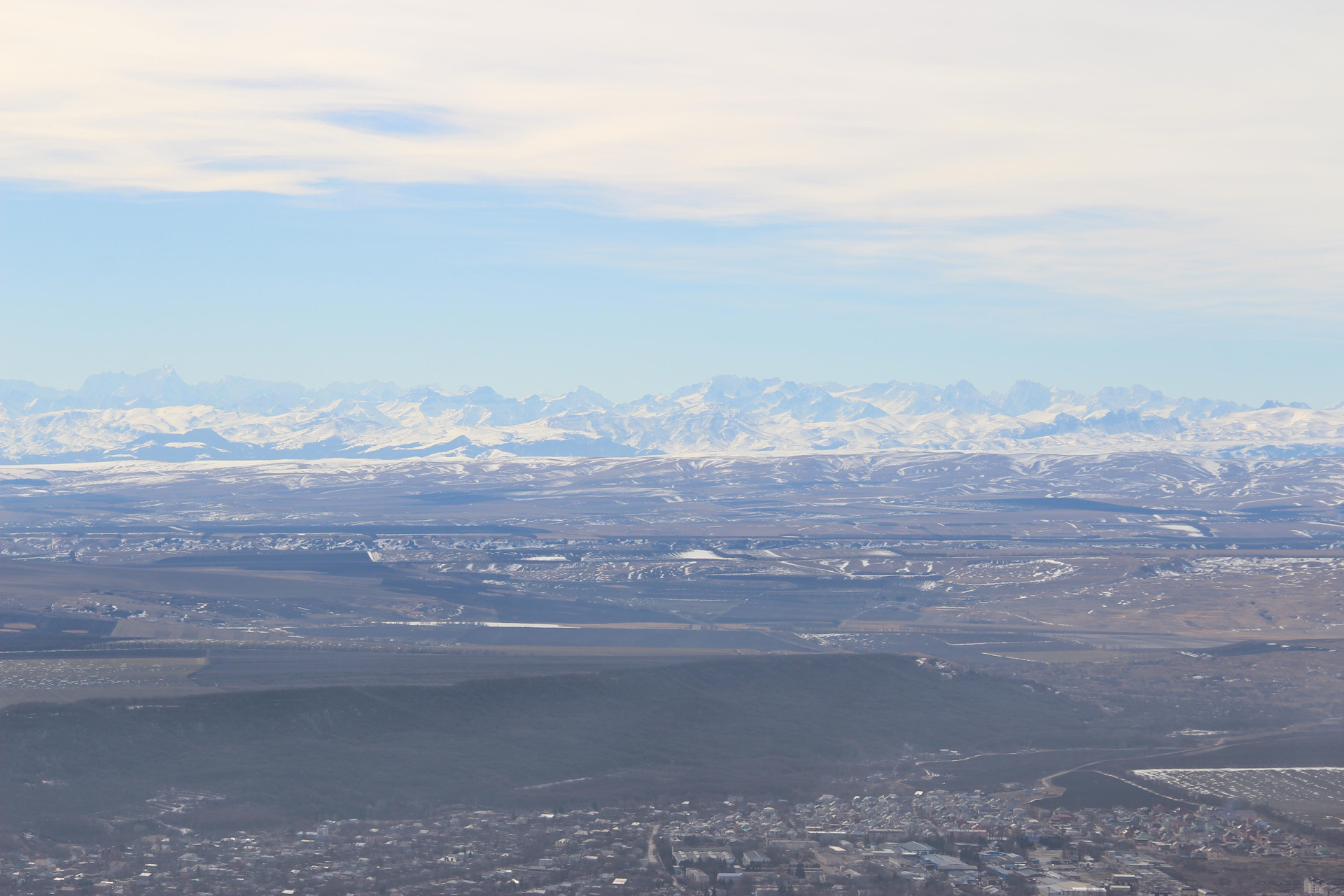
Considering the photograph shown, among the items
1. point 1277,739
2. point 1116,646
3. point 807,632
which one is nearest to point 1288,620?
point 1116,646

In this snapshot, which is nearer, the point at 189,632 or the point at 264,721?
the point at 264,721

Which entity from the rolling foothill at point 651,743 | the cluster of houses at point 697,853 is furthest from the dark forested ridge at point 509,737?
the cluster of houses at point 697,853

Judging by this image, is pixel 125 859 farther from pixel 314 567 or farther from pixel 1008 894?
pixel 314 567

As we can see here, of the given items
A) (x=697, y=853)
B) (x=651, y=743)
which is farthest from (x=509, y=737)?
(x=697, y=853)

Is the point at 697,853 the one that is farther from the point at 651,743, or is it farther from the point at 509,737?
the point at 509,737

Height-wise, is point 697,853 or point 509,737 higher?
point 509,737

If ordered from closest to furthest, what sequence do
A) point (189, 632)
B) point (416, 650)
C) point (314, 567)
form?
point (416, 650) < point (189, 632) < point (314, 567)

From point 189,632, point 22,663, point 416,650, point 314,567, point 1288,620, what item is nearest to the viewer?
point 22,663

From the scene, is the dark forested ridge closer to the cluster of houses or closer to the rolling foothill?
the rolling foothill
